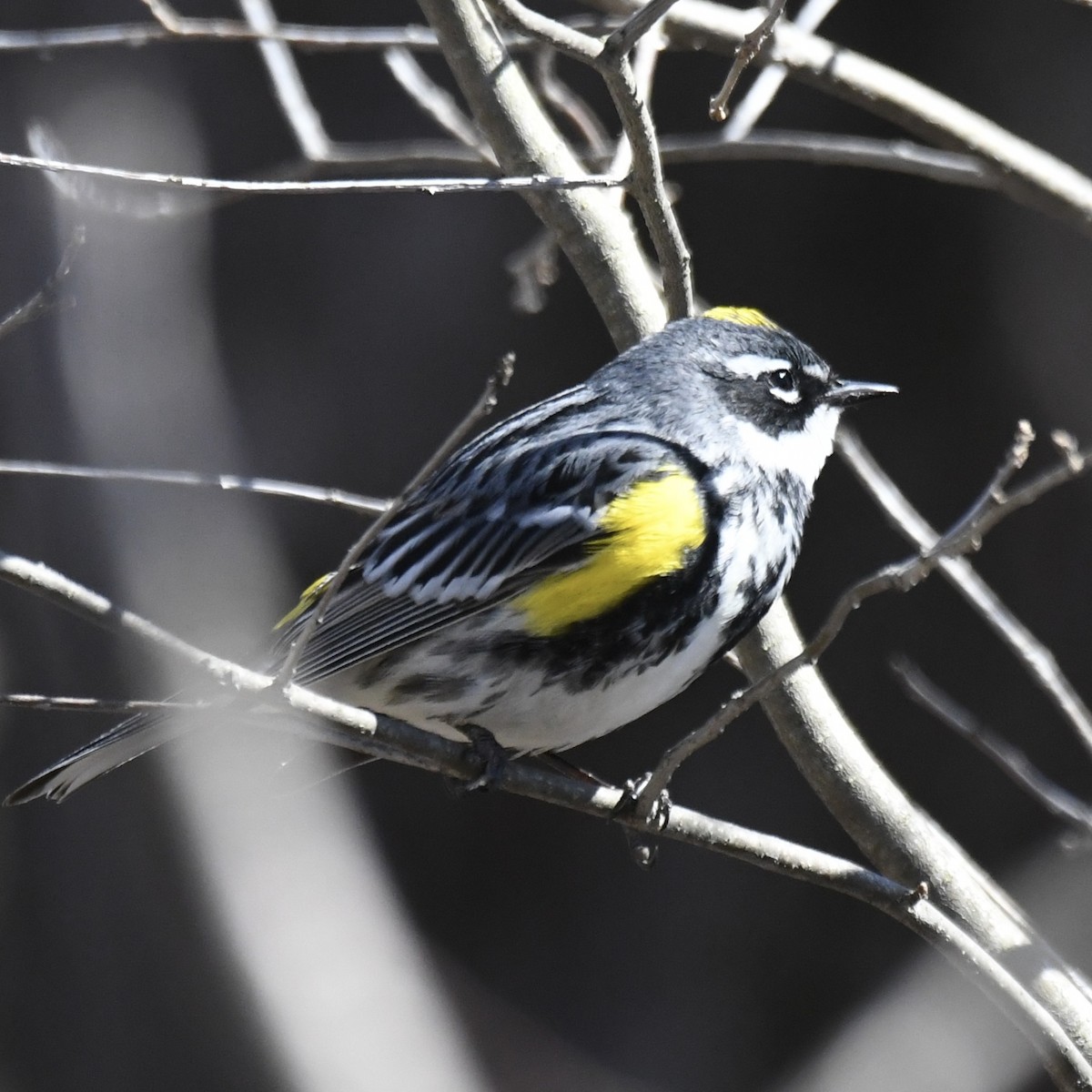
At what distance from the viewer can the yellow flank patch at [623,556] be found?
3062 mm

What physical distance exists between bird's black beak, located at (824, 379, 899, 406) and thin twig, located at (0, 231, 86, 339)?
1.84 meters

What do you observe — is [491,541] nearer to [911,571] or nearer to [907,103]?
[911,571]

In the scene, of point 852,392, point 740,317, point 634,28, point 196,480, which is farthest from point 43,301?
point 852,392

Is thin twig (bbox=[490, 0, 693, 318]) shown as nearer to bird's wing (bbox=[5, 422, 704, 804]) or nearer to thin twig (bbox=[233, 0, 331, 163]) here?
bird's wing (bbox=[5, 422, 704, 804])

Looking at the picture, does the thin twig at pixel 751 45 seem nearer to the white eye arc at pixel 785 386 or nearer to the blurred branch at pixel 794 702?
the blurred branch at pixel 794 702

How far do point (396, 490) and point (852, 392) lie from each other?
283 cm

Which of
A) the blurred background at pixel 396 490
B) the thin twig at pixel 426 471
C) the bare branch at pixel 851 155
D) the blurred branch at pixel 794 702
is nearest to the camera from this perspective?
the thin twig at pixel 426 471

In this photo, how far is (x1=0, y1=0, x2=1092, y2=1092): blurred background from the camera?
18.1 feet

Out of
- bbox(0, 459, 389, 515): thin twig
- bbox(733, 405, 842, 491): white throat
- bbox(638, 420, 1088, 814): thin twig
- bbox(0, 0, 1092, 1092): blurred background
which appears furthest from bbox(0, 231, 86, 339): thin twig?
bbox(0, 0, 1092, 1092): blurred background

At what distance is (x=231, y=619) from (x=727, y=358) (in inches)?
94.1

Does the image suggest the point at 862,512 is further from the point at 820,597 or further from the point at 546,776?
the point at 546,776

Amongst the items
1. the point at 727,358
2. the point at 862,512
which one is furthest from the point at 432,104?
the point at 862,512


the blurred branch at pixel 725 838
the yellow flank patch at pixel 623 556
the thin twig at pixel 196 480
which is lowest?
the blurred branch at pixel 725 838

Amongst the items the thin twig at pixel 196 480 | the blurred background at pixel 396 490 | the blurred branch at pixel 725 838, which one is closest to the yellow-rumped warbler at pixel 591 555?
the thin twig at pixel 196 480
